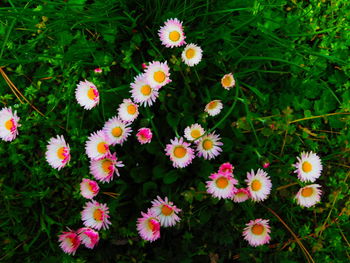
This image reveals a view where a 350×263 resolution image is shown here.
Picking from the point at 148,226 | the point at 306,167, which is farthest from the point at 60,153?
the point at 306,167

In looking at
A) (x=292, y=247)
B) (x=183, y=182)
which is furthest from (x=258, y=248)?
(x=183, y=182)

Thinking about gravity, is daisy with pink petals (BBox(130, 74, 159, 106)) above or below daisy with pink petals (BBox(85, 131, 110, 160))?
above

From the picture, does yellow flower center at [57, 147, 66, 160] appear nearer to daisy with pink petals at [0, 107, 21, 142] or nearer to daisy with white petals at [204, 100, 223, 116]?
daisy with pink petals at [0, 107, 21, 142]

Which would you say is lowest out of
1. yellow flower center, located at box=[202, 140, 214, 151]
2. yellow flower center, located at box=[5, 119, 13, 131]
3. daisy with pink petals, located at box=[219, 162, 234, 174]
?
yellow flower center, located at box=[5, 119, 13, 131]

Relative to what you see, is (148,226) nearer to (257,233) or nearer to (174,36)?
Result: (257,233)

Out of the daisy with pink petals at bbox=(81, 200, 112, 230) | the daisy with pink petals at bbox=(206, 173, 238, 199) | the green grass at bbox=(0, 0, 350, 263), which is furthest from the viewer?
the green grass at bbox=(0, 0, 350, 263)

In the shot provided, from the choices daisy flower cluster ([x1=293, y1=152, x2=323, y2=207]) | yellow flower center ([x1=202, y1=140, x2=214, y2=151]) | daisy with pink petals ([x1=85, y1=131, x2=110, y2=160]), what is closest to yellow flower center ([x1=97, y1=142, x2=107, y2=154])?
daisy with pink petals ([x1=85, y1=131, x2=110, y2=160])

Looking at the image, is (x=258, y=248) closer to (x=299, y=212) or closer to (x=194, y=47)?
(x=299, y=212)
